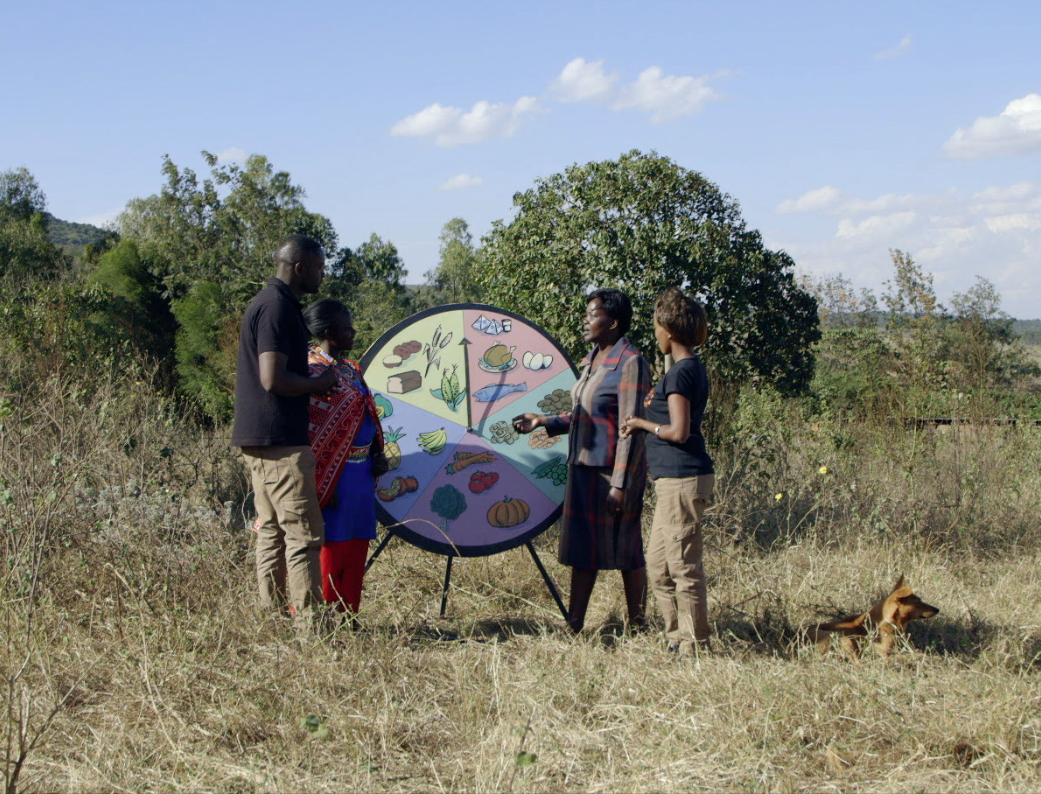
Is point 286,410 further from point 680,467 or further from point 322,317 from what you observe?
point 680,467

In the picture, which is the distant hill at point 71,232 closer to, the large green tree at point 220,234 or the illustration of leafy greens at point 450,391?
the large green tree at point 220,234

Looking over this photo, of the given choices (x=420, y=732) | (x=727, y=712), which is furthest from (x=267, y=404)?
(x=727, y=712)

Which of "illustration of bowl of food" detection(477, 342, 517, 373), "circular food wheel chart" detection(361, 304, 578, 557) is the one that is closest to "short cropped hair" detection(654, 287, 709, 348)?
"circular food wheel chart" detection(361, 304, 578, 557)

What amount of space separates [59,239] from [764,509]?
243ft

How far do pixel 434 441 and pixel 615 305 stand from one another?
42.8 inches

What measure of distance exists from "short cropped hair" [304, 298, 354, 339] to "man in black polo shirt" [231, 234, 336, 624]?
221mm

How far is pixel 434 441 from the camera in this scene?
4.28 m

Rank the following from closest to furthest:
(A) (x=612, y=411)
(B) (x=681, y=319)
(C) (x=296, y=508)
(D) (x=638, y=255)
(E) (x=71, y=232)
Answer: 1. (C) (x=296, y=508)
2. (B) (x=681, y=319)
3. (A) (x=612, y=411)
4. (D) (x=638, y=255)
5. (E) (x=71, y=232)

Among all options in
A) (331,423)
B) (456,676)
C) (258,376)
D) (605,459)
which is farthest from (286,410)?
(605,459)

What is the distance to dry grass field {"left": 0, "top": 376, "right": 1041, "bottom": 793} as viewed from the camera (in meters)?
2.73

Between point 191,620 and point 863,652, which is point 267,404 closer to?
point 191,620

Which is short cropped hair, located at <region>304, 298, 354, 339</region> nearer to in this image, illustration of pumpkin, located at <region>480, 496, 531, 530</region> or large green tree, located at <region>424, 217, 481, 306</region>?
illustration of pumpkin, located at <region>480, 496, 531, 530</region>

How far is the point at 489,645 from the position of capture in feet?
12.4

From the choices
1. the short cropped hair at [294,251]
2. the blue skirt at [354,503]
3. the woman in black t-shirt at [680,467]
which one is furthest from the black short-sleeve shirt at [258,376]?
the woman in black t-shirt at [680,467]
